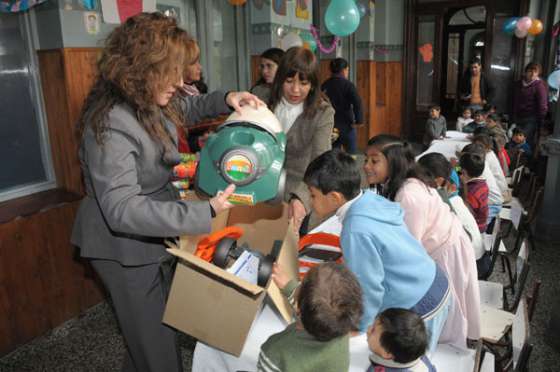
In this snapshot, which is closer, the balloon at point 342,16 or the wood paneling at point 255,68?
the wood paneling at point 255,68

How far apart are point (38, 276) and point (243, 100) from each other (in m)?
1.60

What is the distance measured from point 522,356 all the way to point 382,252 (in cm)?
45

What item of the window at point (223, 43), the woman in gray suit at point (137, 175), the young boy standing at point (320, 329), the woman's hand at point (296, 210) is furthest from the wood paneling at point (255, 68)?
the young boy standing at point (320, 329)

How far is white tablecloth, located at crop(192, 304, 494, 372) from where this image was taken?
1166 mm

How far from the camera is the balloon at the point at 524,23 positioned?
646cm

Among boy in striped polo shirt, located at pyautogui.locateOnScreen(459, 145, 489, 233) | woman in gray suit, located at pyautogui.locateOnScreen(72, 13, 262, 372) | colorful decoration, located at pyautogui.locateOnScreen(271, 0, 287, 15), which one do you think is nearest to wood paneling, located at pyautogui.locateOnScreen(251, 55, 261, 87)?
colorful decoration, located at pyautogui.locateOnScreen(271, 0, 287, 15)

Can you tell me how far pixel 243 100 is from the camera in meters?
1.36

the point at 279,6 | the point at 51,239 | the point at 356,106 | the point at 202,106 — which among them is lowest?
the point at 51,239

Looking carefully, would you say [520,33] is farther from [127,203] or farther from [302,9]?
[127,203]

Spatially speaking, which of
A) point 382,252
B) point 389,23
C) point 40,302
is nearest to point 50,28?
point 40,302

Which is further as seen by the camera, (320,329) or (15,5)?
(15,5)

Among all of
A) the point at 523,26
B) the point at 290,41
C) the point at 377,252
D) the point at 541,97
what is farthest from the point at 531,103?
the point at 377,252

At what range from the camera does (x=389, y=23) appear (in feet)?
25.2

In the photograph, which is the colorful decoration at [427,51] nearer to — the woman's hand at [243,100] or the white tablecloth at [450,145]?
the white tablecloth at [450,145]
